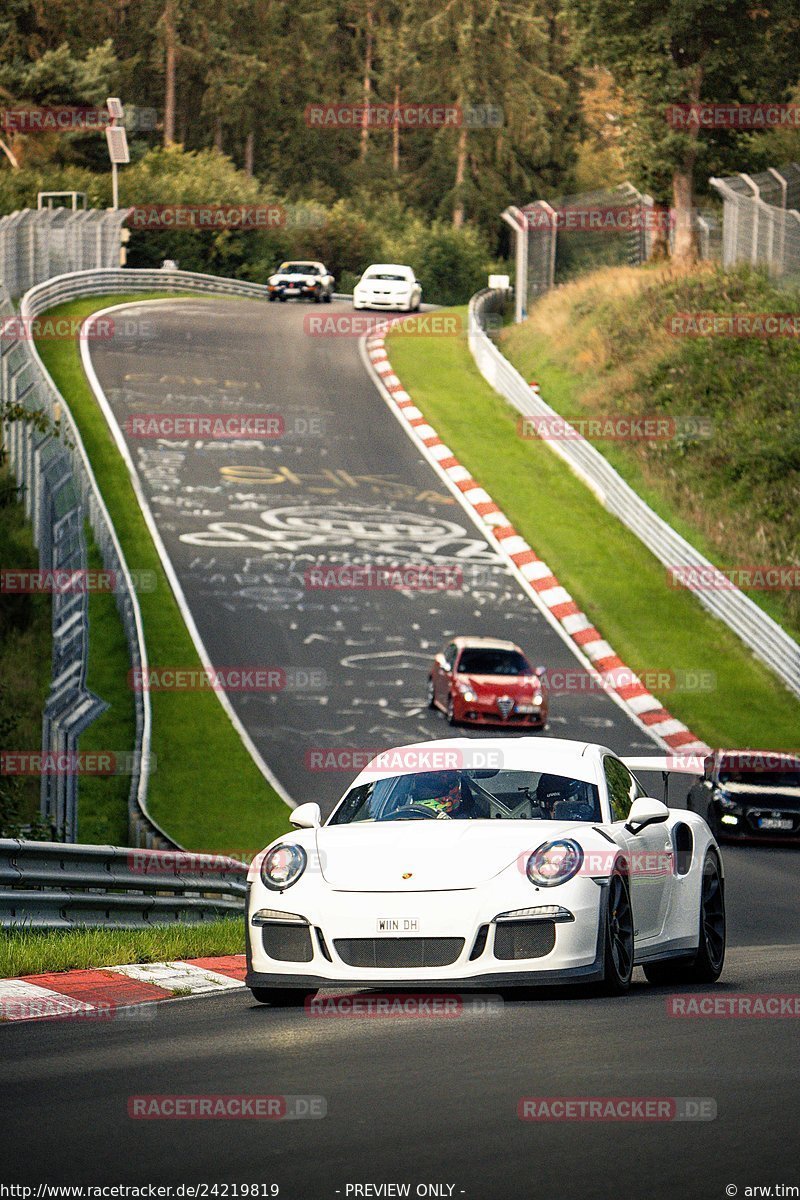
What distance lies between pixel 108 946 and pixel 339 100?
10077 cm

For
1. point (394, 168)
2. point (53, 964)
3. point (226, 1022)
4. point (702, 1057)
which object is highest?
point (702, 1057)

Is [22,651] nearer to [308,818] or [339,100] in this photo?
[308,818]

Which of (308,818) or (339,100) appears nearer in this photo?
(308,818)

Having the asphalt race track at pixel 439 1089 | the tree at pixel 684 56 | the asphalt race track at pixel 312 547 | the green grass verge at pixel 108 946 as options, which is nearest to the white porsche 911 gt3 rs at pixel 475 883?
the asphalt race track at pixel 439 1089

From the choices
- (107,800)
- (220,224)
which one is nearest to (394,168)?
(220,224)

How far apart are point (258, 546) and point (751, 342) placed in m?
13.4

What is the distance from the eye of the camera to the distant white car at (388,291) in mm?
59281

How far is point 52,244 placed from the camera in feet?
188

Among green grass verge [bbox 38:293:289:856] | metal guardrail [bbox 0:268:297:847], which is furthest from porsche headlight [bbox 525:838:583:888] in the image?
green grass verge [bbox 38:293:289:856]

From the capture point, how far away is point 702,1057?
7.25m

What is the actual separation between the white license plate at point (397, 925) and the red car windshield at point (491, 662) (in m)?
18.5

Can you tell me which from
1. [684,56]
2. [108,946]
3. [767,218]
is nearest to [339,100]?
[684,56]

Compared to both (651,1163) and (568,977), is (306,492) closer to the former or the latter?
(568,977)

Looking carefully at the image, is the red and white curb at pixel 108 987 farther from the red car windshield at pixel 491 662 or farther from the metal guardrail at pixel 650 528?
the metal guardrail at pixel 650 528
